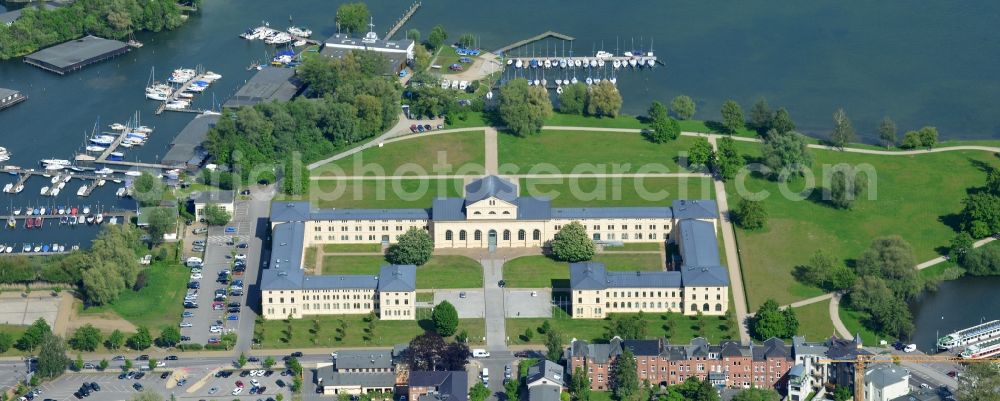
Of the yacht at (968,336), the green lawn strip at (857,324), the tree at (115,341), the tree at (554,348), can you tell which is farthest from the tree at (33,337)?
the yacht at (968,336)

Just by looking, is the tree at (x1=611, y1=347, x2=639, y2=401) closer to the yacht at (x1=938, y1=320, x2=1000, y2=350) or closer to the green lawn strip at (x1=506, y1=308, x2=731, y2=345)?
the green lawn strip at (x1=506, y1=308, x2=731, y2=345)

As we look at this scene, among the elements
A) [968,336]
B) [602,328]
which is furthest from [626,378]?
[968,336]

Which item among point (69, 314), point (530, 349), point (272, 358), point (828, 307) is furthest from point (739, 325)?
point (69, 314)

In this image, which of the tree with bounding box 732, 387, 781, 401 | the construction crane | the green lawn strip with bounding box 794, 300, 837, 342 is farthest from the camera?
the green lawn strip with bounding box 794, 300, 837, 342

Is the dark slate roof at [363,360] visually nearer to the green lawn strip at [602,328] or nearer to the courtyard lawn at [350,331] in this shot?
the courtyard lawn at [350,331]

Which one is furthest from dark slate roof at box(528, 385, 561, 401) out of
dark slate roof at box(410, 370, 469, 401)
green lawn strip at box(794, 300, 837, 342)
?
green lawn strip at box(794, 300, 837, 342)

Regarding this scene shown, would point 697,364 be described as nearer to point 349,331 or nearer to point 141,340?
point 349,331
